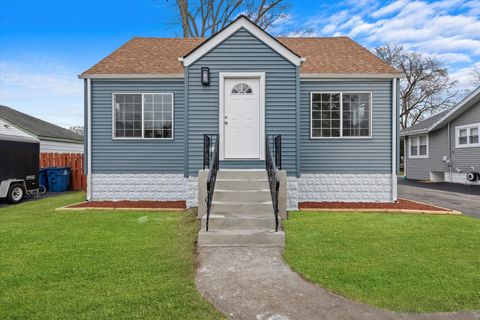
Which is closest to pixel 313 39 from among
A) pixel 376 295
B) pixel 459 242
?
pixel 459 242

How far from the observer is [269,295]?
3.03 meters

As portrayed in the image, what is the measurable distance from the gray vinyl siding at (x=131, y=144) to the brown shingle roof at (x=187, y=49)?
1.34 ft

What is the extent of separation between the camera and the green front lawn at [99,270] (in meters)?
2.69

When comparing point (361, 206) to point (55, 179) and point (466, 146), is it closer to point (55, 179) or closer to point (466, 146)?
point (466, 146)

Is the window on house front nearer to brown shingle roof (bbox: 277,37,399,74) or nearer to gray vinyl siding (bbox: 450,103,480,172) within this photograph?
brown shingle roof (bbox: 277,37,399,74)

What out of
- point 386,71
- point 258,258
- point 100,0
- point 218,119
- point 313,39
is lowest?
point 258,258

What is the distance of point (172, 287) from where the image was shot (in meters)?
3.14

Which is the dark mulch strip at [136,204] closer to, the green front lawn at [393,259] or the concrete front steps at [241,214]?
the concrete front steps at [241,214]

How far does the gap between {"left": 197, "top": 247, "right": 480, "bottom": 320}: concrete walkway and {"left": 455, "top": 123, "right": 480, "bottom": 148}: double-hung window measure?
15007mm

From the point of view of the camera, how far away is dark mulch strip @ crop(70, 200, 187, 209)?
7871mm

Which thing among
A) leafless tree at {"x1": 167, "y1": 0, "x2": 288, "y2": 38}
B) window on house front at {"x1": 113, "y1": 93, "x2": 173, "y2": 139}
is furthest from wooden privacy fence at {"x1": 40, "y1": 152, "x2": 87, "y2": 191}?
leafless tree at {"x1": 167, "y1": 0, "x2": 288, "y2": 38}

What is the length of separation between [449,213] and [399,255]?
4162mm

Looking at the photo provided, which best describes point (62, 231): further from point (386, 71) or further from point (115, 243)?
point (386, 71)

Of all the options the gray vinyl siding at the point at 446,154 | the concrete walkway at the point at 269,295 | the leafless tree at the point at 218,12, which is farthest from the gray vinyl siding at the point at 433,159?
the concrete walkway at the point at 269,295
